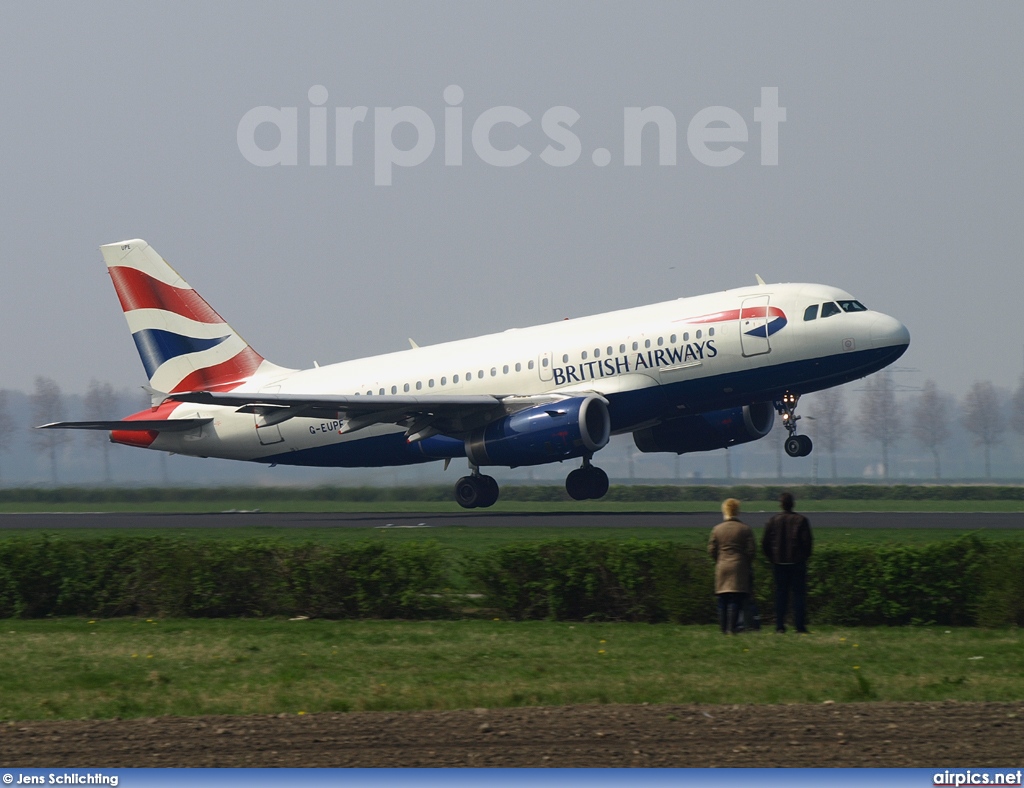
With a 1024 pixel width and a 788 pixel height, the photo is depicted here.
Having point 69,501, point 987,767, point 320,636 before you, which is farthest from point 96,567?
point 69,501

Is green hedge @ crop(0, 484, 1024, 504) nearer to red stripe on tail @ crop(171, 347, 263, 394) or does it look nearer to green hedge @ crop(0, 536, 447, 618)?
red stripe on tail @ crop(171, 347, 263, 394)

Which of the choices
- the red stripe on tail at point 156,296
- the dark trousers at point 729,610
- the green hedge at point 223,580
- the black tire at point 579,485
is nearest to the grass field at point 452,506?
the black tire at point 579,485

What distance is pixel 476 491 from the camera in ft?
129

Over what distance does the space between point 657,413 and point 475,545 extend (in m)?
12.2

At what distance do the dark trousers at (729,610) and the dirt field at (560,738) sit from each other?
3750 millimetres

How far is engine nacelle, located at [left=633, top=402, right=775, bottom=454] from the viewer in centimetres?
3909

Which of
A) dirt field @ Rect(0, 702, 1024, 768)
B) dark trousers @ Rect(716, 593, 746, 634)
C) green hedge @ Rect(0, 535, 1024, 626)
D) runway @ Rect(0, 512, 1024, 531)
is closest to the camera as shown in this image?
dirt field @ Rect(0, 702, 1024, 768)

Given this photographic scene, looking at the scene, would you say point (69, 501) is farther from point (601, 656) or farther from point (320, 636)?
point (601, 656)

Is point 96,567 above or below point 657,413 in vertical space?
below

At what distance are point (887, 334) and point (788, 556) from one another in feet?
67.9

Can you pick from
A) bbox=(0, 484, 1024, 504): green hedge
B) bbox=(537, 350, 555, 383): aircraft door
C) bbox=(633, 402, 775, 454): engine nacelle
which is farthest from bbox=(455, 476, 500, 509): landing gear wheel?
bbox=(0, 484, 1024, 504): green hedge

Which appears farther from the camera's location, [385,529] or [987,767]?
[385,529]

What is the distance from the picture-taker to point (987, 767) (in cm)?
897

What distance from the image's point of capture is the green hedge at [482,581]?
16.0 metres
